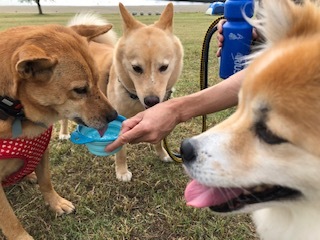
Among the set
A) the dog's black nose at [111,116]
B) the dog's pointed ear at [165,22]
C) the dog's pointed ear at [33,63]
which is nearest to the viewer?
the dog's pointed ear at [33,63]

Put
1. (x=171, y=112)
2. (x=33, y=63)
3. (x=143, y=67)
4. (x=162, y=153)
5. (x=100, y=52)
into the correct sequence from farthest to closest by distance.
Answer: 1. (x=100, y=52)
2. (x=143, y=67)
3. (x=162, y=153)
4. (x=171, y=112)
5. (x=33, y=63)

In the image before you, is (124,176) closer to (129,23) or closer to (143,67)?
(143,67)

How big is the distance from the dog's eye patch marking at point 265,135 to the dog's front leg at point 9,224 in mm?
1302

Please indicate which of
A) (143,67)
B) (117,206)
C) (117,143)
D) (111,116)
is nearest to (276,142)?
(117,143)

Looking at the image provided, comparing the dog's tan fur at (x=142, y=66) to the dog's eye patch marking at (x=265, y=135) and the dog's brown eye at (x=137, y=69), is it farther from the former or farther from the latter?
the dog's eye patch marking at (x=265, y=135)

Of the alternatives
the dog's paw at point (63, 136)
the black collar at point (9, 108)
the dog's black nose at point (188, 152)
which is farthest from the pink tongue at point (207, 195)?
the dog's paw at point (63, 136)

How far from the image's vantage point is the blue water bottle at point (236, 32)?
2082mm

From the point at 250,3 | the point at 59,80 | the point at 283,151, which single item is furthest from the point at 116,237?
the point at 250,3

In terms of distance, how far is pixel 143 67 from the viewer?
2.96 metres

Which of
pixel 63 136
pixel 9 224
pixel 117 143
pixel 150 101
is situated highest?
pixel 117 143

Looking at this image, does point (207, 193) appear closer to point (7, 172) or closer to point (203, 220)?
point (203, 220)

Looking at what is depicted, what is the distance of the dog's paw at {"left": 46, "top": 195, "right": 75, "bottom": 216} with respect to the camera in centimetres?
208

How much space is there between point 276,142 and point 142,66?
2.00 metres

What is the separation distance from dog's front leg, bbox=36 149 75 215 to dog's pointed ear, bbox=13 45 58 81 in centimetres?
51
